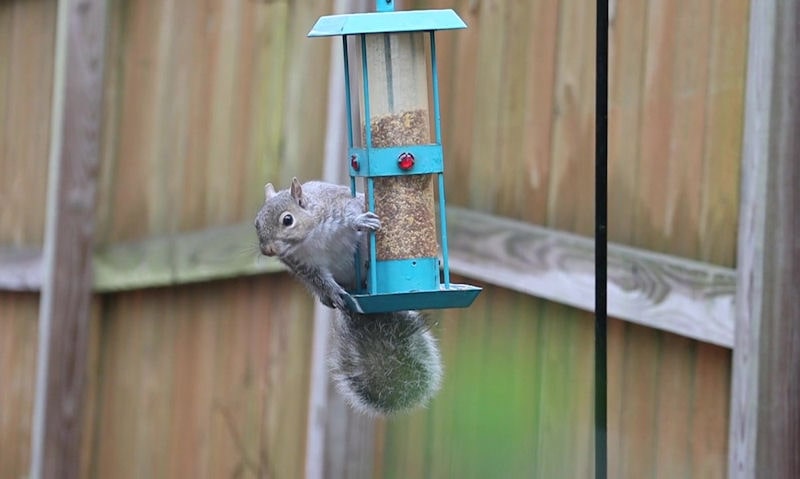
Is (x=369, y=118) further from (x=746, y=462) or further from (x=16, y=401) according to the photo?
(x=16, y=401)

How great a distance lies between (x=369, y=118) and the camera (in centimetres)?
163

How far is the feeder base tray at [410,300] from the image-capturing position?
1.50 metres

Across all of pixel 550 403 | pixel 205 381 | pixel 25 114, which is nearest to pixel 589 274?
pixel 550 403

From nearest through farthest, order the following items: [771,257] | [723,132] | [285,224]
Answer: [285,224], [771,257], [723,132]

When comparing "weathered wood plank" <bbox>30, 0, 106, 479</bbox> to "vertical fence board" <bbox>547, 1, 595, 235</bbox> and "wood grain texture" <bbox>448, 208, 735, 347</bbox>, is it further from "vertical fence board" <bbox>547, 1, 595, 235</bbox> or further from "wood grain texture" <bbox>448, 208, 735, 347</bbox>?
"vertical fence board" <bbox>547, 1, 595, 235</bbox>

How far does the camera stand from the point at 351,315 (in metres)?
1.67

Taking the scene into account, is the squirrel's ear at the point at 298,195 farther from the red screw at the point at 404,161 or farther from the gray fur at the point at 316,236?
the red screw at the point at 404,161

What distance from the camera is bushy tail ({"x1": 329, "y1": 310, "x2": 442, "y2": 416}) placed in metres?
1.64

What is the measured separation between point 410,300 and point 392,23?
347 mm

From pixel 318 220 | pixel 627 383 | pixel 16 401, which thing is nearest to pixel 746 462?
pixel 627 383

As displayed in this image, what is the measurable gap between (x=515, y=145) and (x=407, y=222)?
853 millimetres

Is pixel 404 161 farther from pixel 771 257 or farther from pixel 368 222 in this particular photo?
pixel 771 257

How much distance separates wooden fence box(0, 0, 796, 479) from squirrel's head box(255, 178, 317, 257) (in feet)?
1.03

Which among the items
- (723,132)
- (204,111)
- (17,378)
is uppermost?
(204,111)
